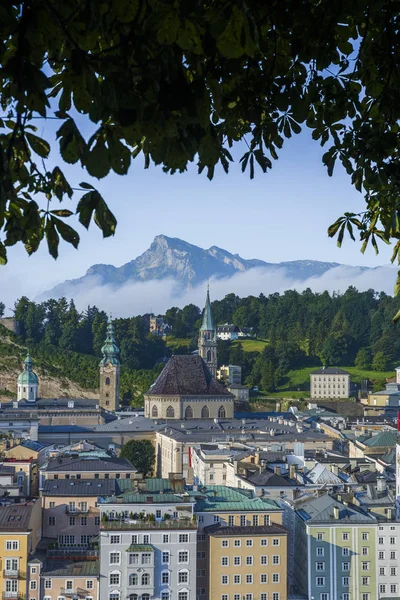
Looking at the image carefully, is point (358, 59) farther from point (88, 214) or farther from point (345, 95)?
point (88, 214)

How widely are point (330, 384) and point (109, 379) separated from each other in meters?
31.2

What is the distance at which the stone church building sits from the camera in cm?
7806

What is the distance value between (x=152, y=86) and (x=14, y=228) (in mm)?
1093

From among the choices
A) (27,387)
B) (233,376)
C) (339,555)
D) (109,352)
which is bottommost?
(339,555)

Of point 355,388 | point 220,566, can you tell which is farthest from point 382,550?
point 355,388

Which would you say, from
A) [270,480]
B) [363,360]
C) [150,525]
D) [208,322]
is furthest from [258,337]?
[150,525]

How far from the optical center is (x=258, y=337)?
143750 mm

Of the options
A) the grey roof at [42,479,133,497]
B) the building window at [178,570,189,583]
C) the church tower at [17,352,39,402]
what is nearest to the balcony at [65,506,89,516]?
the grey roof at [42,479,133,497]

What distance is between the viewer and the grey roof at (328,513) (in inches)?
1496

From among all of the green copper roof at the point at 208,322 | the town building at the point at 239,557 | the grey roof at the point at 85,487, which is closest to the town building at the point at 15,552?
the grey roof at the point at 85,487

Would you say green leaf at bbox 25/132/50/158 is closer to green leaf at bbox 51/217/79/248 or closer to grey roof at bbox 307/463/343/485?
green leaf at bbox 51/217/79/248

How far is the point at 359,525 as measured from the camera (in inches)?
1500

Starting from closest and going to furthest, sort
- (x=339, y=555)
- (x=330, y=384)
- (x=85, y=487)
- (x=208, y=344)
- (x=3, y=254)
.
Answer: (x=3, y=254)
(x=339, y=555)
(x=85, y=487)
(x=208, y=344)
(x=330, y=384)

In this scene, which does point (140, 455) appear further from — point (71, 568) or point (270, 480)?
point (71, 568)
